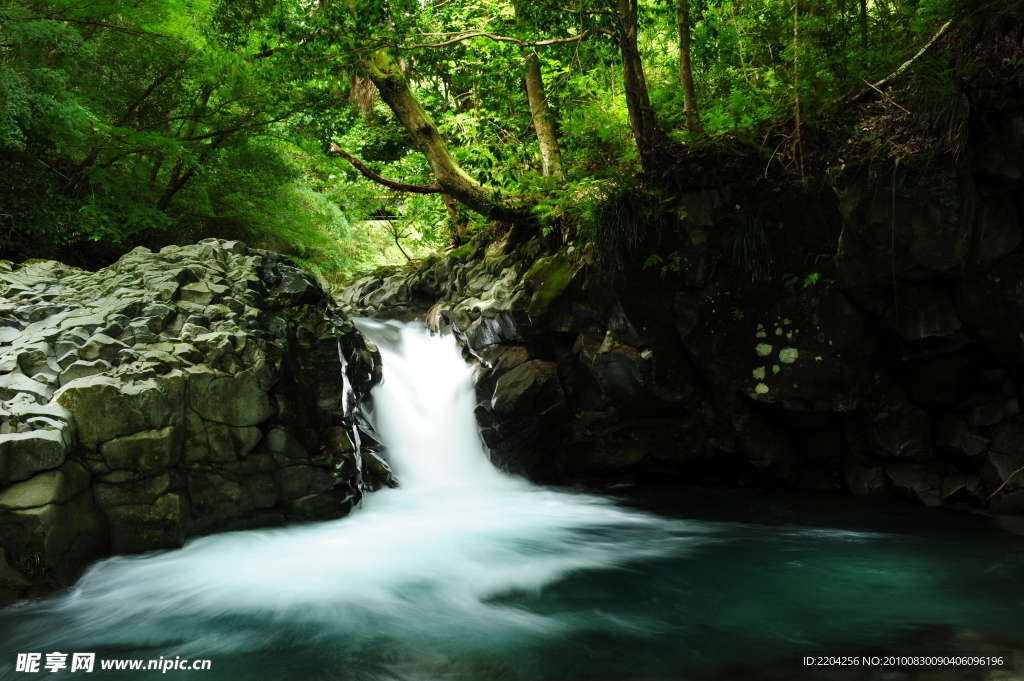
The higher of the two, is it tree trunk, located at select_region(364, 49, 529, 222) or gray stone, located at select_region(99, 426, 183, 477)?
tree trunk, located at select_region(364, 49, 529, 222)

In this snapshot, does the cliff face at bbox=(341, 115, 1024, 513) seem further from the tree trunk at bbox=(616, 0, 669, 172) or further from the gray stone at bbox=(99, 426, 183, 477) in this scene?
the gray stone at bbox=(99, 426, 183, 477)

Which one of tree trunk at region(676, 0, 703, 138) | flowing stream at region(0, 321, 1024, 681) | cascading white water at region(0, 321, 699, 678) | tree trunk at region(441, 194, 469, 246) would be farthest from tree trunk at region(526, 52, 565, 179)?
flowing stream at region(0, 321, 1024, 681)

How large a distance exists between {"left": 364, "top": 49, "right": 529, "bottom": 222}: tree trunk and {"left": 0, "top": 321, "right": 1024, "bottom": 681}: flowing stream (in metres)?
4.80

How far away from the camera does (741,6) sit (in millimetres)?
8297

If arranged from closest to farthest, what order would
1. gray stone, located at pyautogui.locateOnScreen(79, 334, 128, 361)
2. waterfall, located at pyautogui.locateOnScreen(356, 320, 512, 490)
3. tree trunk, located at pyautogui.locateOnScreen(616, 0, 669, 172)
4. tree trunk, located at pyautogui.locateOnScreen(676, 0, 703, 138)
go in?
gray stone, located at pyautogui.locateOnScreen(79, 334, 128, 361) → tree trunk, located at pyautogui.locateOnScreen(616, 0, 669, 172) → tree trunk, located at pyautogui.locateOnScreen(676, 0, 703, 138) → waterfall, located at pyautogui.locateOnScreen(356, 320, 512, 490)

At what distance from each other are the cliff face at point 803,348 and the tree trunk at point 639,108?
27.0 inches

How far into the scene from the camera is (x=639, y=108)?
7336 mm

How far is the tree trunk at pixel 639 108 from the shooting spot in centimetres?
711

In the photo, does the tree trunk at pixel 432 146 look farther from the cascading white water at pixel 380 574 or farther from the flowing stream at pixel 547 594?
the flowing stream at pixel 547 594

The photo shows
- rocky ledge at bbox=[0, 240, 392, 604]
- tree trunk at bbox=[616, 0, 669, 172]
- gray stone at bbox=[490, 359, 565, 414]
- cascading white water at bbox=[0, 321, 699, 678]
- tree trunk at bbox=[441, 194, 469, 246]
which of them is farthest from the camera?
tree trunk at bbox=[441, 194, 469, 246]

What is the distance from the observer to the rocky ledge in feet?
16.7

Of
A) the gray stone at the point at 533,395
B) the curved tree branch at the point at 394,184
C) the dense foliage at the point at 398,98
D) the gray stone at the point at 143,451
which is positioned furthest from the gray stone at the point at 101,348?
the curved tree branch at the point at 394,184

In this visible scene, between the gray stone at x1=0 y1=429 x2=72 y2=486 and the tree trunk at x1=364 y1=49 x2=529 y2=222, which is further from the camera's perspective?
the tree trunk at x1=364 y1=49 x2=529 y2=222

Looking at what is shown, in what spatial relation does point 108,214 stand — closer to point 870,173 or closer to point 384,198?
point 384,198
